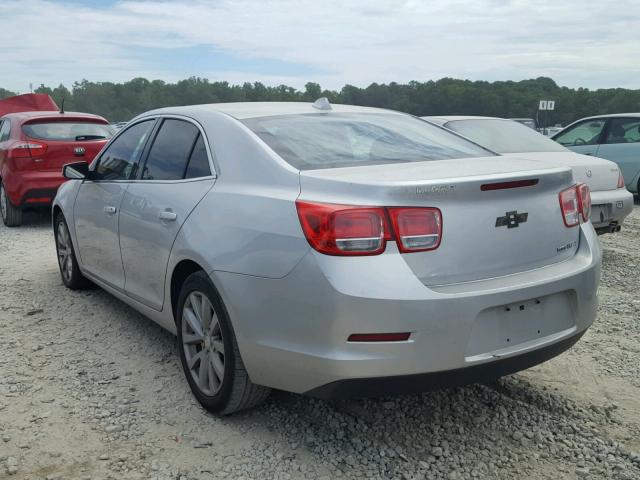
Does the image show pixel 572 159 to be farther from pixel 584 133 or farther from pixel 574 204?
pixel 584 133

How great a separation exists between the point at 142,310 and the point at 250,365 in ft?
4.57

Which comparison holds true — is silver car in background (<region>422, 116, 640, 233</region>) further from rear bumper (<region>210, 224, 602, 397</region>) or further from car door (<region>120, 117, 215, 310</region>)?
rear bumper (<region>210, 224, 602, 397</region>)

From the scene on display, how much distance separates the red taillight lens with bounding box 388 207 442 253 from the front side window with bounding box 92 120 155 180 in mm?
2215

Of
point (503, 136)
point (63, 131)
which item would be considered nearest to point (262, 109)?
point (503, 136)

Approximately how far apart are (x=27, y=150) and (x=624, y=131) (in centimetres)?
930

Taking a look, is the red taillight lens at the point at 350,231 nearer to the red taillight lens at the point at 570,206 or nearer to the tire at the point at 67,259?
the red taillight lens at the point at 570,206

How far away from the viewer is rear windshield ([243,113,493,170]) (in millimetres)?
2975

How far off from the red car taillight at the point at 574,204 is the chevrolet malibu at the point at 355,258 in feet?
0.04

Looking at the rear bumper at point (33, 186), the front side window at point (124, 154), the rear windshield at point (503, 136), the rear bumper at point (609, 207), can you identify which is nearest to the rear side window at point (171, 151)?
the front side window at point (124, 154)

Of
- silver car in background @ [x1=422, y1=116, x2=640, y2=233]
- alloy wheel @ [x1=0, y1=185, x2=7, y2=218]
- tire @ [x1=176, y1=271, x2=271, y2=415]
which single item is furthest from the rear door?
tire @ [x1=176, y1=271, x2=271, y2=415]

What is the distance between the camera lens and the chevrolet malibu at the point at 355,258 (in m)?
2.41

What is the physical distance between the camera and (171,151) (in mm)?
3693

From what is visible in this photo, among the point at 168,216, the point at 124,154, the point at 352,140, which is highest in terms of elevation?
the point at 352,140

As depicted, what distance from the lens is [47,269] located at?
6.31 meters
